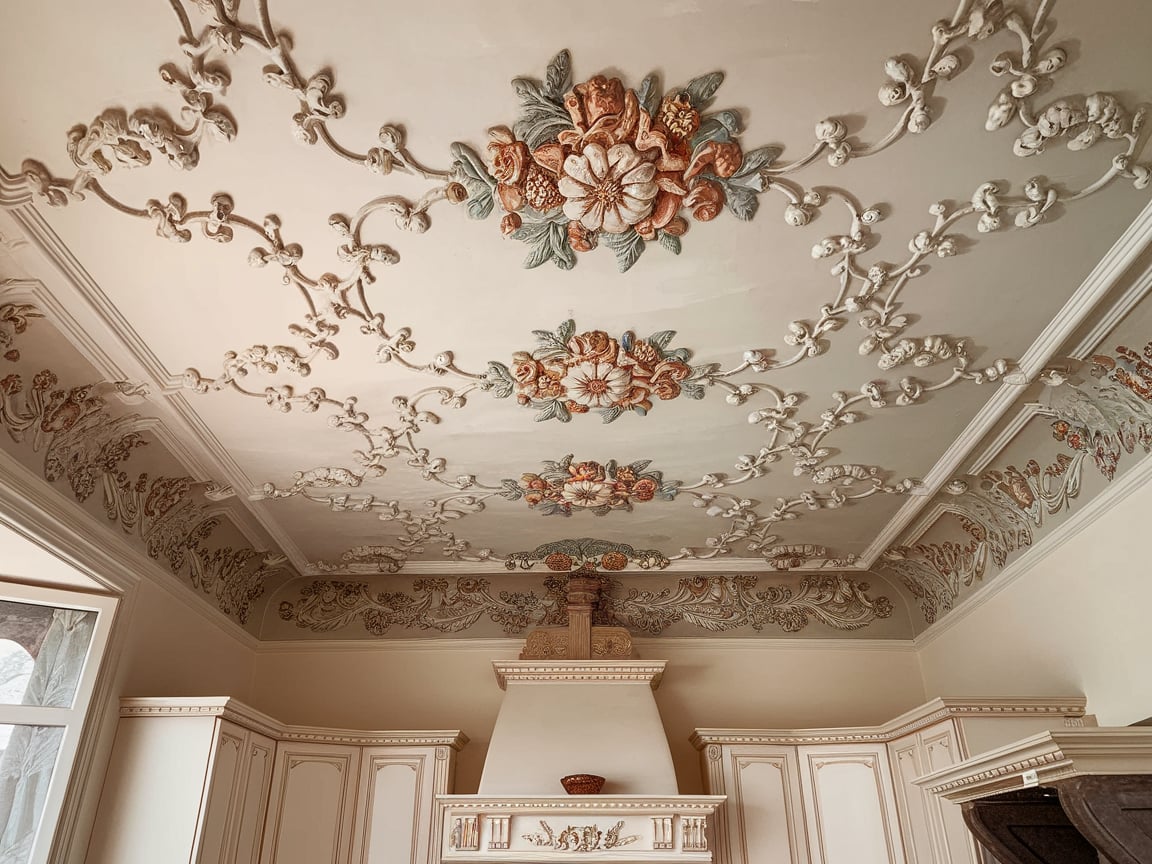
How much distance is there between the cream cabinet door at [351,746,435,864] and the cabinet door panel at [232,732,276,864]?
1.56 feet

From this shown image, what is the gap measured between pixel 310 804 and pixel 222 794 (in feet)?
2.09

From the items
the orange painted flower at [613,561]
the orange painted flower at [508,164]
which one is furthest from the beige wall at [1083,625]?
the orange painted flower at [508,164]

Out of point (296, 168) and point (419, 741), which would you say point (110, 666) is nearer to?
point (419, 741)

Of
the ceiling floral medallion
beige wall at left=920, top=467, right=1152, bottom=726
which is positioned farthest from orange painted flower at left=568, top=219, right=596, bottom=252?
the ceiling floral medallion

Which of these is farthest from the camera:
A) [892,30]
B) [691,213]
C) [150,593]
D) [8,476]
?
[150,593]

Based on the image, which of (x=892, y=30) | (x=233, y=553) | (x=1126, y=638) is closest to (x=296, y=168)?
(x=892, y=30)

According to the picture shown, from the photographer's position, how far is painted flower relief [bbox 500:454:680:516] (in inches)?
150

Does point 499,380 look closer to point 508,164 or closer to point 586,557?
point 508,164

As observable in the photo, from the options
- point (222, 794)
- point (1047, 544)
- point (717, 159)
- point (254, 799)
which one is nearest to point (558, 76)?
point (717, 159)

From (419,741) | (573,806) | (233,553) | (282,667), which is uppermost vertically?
(233,553)

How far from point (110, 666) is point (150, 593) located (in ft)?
1.41

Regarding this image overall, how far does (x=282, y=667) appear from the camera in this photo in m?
5.25

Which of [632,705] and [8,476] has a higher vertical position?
[8,476]

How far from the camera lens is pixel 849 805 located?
4.23 meters
